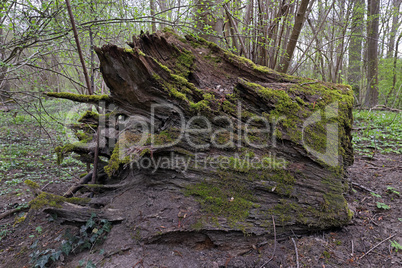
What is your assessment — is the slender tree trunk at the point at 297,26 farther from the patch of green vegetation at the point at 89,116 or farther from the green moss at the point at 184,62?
the patch of green vegetation at the point at 89,116

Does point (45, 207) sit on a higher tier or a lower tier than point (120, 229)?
higher

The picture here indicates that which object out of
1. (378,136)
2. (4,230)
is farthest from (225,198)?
(378,136)

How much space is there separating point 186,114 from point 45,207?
212 centimetres

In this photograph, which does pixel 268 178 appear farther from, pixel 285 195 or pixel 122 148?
pixel 122 148

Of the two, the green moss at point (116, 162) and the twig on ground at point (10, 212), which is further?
the twig on ground at point (10, 212)

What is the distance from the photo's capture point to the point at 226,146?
2.83m

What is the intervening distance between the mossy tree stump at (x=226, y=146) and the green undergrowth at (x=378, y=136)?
2.72 meters

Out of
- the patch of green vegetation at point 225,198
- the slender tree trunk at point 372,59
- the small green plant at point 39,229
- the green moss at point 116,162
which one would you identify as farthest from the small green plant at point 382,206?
the slender tree trunk at point 372,59

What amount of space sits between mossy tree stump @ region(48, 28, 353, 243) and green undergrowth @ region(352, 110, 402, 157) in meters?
2.72

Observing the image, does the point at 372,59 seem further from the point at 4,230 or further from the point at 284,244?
the point at 4,230

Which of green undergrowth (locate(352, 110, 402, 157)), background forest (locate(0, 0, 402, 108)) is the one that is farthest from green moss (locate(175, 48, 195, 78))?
green undergrowth (locate(352, 110, 402, 157))

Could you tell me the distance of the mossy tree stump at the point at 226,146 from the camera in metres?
2.65

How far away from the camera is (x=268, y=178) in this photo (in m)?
2.77

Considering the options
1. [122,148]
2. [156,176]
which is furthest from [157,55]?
[156,176]
